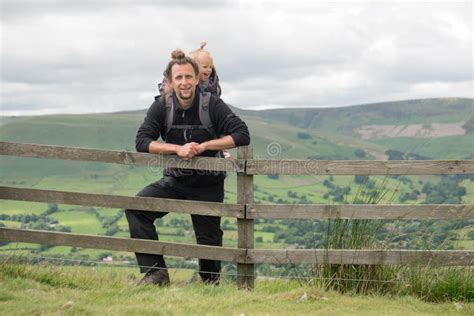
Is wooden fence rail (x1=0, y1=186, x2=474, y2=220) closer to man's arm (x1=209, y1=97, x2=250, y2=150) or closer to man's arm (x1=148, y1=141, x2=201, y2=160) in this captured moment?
man's arm (x1=148, y1=141, x2=201, y2=160)

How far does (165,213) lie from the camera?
25.0 feet

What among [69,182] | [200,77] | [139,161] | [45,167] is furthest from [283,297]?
[45,167]

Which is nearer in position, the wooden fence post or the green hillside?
the wooden fence post

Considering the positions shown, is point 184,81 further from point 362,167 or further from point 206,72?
point 362,167

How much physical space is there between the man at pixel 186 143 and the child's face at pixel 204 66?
0.23m

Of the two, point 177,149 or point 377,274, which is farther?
point 377,274

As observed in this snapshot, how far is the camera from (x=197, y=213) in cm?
744

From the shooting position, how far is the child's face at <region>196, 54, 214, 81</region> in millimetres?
7516

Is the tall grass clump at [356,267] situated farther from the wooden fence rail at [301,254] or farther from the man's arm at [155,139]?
the man's arm at [155,139]

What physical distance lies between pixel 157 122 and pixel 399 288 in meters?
3.32

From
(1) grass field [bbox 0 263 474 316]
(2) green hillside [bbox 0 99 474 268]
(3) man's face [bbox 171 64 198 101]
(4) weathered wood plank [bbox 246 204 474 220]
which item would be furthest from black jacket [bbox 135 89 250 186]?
(1) grass field [bbox 0 263 474 316]

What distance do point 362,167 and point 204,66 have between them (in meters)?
2.16

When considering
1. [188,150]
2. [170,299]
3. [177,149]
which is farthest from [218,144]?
[170,299]

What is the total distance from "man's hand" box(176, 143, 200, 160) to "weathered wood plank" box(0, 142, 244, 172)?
0.16 m
